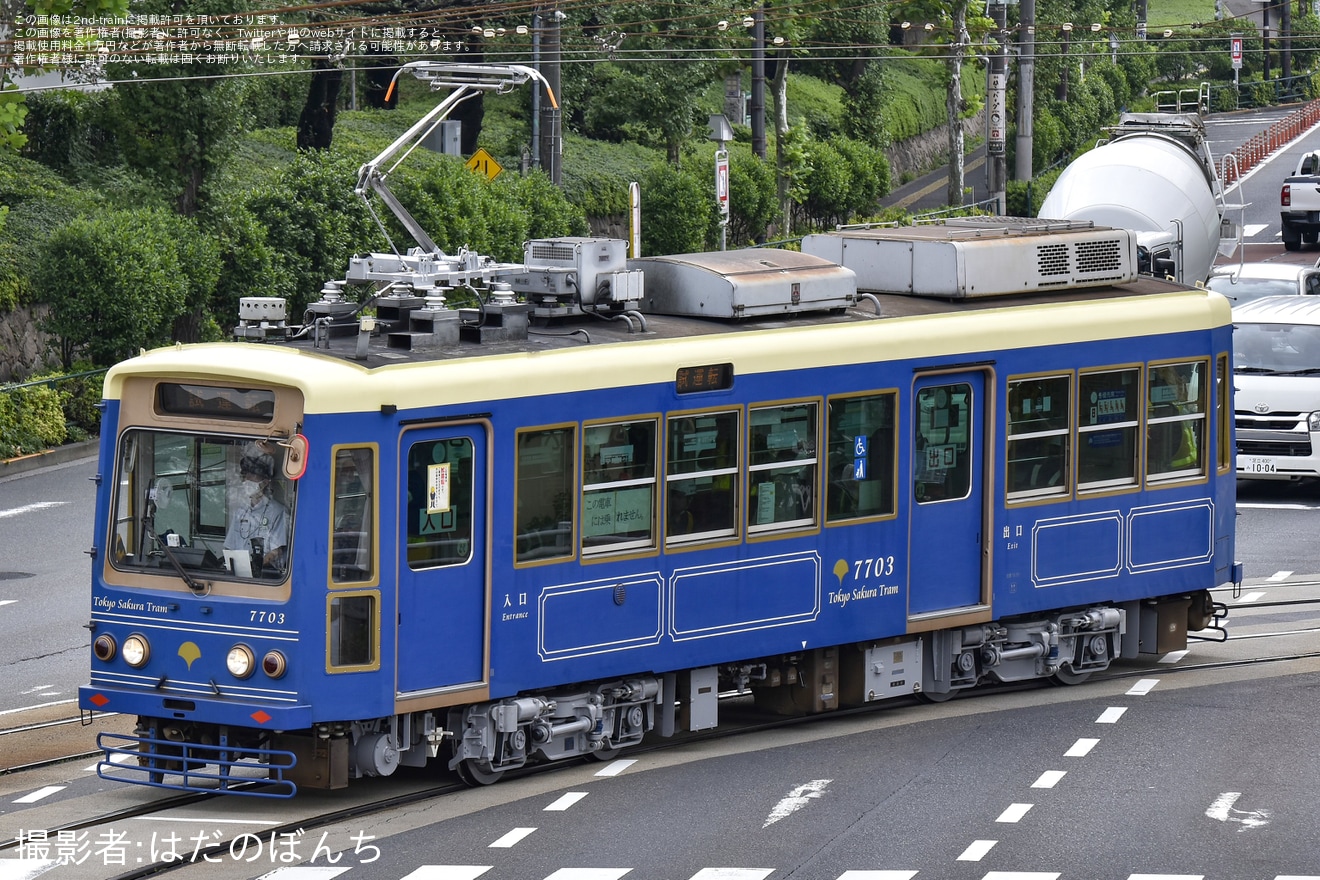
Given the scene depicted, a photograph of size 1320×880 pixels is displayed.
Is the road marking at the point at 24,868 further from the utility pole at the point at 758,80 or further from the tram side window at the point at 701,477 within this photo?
the utility pole at the point at 758,80

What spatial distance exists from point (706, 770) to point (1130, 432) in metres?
4.72

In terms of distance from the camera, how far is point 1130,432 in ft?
53.1

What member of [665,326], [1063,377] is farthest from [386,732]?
[1063,377]

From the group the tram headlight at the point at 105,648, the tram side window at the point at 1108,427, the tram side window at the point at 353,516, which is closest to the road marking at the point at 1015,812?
the tram side window at the point at 1108,427

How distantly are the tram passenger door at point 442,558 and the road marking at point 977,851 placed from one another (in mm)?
3035

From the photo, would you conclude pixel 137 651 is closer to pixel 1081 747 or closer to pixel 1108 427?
pixel 1081 747

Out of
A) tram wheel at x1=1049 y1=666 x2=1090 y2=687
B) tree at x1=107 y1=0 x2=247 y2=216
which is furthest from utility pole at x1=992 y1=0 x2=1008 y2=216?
tram wheel at x1=1049 y1=666 x2=1090 y2=687

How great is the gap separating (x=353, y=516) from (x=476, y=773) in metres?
1.91

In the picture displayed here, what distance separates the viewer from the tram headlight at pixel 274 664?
473 inches

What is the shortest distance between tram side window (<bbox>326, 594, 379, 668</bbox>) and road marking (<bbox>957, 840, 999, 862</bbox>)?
3475mm

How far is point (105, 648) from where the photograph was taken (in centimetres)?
1259

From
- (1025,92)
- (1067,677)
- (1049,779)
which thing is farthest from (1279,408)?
(1025,92)

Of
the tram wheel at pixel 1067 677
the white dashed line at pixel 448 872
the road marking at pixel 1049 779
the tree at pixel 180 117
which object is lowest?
the tram wheel at pixel 1067 677

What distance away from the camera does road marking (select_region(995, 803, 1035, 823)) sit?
12484 millimetres
